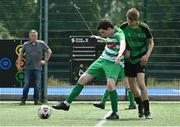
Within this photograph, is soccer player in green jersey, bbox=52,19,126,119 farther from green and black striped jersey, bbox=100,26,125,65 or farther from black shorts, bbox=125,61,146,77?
black shorts, bbox=125,61,146,77

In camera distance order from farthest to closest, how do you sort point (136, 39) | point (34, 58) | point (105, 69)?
point (34, 58), point (136, 39), point (105, 69)

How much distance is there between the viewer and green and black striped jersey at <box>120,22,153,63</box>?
37.5ft

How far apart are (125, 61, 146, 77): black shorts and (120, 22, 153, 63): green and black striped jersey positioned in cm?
8

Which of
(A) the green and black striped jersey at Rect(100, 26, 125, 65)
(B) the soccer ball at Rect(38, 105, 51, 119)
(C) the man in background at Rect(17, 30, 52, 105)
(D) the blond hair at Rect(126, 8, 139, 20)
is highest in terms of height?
(D) the blond hair at Rect(126, 8, 139, 20)

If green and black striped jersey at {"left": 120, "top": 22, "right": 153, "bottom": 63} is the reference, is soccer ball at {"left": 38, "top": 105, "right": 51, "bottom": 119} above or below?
below

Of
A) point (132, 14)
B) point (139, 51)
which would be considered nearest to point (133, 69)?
point (139, 51)

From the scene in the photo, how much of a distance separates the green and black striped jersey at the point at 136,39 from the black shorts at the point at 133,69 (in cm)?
8

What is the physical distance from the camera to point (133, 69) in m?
11.5

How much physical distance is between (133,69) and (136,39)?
519 millimetres

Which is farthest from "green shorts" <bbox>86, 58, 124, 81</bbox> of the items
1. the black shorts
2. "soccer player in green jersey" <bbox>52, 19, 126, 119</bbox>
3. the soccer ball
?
the soccer ball

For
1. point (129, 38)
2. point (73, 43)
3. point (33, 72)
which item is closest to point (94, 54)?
point (73, 43)

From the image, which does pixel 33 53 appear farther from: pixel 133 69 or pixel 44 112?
pixel 44 112

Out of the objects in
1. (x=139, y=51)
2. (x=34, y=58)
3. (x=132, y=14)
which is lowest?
(x=34, y=58)

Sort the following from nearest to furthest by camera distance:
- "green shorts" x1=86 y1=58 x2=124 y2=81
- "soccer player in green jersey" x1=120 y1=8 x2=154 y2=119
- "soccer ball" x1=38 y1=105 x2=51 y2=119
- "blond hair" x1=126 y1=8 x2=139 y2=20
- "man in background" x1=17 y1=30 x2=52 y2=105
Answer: "soccer ball" x1=38 y1=105 x2=51 y2=119 → "blond hair" x1=126 y1=8 x2=139 y2=20 → "green shorts" x1=86 y1=58 x2=124 y2=81 → "soccer player in green jersey" x1=120 y1=8 x2=154 y2=119 → "man in background" x1=17 y1=30 x2=52 y2=105
